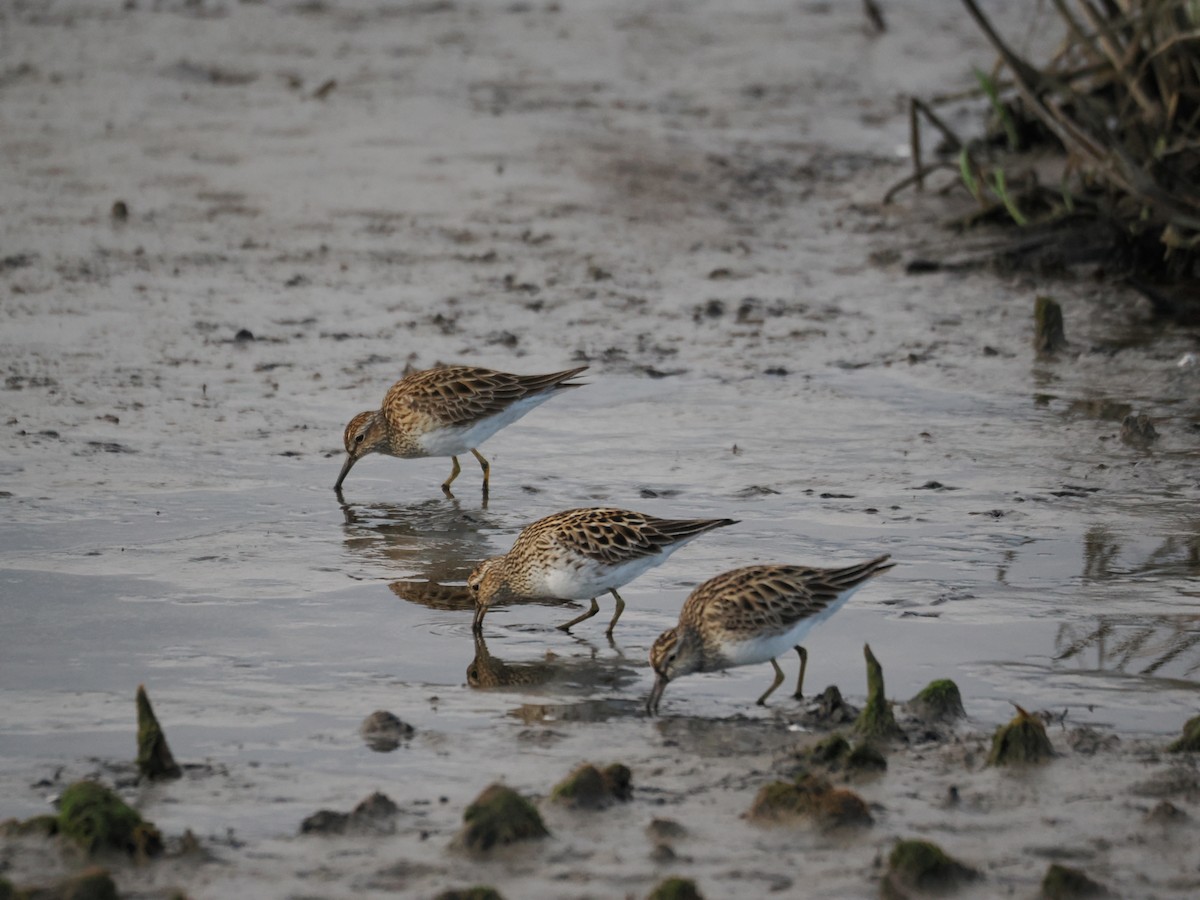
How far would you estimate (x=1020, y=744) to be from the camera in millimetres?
6711

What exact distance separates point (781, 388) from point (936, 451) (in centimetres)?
155

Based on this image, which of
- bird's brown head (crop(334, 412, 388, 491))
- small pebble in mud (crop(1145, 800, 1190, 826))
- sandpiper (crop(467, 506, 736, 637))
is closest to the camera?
small pebble in mud (crop(1145, 800, 1190, 826))

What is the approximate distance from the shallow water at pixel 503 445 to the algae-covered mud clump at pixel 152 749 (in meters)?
0.13

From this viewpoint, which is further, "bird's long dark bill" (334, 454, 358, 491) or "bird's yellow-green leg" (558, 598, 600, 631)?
"bird's long dark bill" (334, 454, 358, 491)

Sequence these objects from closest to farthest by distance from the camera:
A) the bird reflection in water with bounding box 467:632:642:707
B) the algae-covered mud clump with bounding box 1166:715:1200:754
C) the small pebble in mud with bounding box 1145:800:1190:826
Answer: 1. the small pebble in mud with bounding box 1145:800:1190:826
2. the algae-covered mud clump with bounding box 1166:715:1200:754
3. the bird reflection in water with bounding box 467:632:642:707

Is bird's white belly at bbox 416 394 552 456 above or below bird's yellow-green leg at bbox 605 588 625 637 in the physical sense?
above

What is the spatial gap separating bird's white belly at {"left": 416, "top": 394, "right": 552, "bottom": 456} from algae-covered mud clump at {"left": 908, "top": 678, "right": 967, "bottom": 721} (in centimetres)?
394

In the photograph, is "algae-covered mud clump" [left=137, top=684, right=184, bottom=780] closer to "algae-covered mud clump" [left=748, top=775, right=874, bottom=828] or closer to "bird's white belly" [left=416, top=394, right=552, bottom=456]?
"algae-covered mud clump" [left=748, top=775, right=874, bottom=828]

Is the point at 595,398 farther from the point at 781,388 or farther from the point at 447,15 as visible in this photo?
the point at 447,15

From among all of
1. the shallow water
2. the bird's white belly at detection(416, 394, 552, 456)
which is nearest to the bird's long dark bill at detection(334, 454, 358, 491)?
the shallow water

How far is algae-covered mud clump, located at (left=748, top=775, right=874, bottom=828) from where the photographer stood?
20.3ft

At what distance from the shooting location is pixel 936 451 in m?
11.0

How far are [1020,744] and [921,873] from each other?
3.69ft

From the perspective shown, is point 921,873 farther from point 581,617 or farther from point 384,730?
point 581,617
